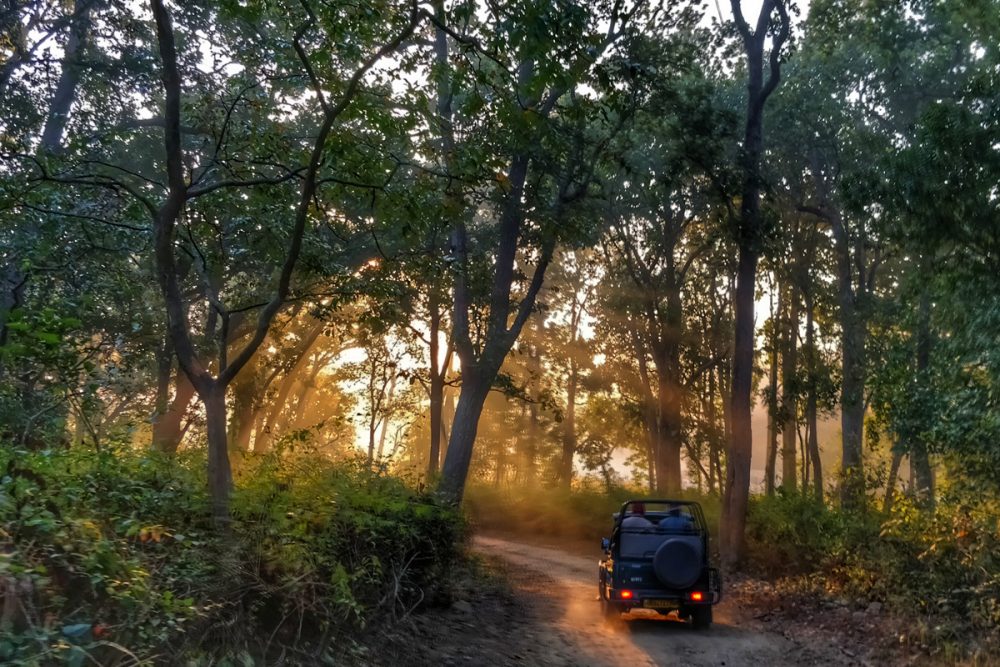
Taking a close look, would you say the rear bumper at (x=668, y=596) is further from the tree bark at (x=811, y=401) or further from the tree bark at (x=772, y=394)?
the tree bark at (x=811, y=401)

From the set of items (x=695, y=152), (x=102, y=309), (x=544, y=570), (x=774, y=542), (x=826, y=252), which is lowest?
(x=544, y=570)

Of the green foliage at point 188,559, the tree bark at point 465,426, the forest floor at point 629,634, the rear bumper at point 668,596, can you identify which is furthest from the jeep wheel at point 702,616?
the tree bark at point 465,426

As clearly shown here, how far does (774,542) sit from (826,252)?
12873 millimetres

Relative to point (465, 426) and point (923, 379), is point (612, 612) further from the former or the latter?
point (923, 379)

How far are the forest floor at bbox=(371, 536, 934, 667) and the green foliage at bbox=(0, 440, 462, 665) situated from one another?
28.4 inches

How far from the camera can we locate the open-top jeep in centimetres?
1109

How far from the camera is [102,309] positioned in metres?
16.0

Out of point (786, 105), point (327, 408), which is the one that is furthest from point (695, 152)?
point (327, 408)

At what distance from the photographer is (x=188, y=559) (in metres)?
5.53

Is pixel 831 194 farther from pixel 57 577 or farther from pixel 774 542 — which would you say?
pixel 57 577

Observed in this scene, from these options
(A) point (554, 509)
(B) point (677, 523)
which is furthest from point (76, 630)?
(A) point (554, 509)

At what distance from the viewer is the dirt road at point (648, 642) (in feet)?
31.4

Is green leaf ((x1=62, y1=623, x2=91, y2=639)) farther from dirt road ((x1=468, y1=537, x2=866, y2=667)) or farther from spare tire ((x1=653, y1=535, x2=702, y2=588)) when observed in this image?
spare tire ((x1=653, y1=535, x2=702, y2=588))

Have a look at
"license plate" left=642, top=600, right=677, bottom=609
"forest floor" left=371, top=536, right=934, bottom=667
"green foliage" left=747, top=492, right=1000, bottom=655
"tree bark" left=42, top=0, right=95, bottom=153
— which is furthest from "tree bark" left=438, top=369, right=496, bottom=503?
"tree bark" left=42, top=0, right=95, bottom=153
